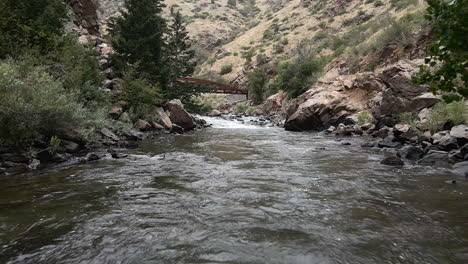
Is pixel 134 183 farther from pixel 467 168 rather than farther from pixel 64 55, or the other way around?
pixel 64 55

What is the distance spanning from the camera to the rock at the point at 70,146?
35.7 ft

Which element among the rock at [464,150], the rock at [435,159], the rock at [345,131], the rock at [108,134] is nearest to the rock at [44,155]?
Answer: the rock at [108,134]

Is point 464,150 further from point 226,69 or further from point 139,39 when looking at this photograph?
point 226,69

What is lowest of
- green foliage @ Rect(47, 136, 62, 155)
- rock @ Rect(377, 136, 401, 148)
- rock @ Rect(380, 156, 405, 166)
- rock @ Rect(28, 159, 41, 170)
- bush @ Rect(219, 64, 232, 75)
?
rock @ Rect(377, 136, 401, 148)

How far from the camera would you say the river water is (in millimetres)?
3998

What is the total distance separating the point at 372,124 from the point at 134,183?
1519 cm

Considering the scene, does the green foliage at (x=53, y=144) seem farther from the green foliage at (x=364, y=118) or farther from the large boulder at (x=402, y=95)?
the green foliage at (x=364, y=118)

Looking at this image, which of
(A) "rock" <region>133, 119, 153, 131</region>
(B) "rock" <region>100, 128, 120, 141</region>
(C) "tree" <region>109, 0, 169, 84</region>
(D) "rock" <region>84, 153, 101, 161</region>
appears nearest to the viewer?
(D) "rock" <region>84, 153, 101, 161</region>

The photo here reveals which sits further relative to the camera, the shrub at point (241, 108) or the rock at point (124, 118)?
the shrub at point (241, 108)

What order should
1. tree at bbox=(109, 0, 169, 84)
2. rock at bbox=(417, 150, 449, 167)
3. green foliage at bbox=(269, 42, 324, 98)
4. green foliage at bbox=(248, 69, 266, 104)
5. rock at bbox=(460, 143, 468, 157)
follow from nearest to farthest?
rock at bbox=(417, 150, 449, 167)
rock at bbox=(460, 143, 468, 157)
tree at bbox=(109, 0, 169, 84)
green foliage at bbox=(269, 42, 324, 98)
green foliage at bbox=(248, 69, 266, 104)

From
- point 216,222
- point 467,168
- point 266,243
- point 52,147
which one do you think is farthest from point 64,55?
point 467,168

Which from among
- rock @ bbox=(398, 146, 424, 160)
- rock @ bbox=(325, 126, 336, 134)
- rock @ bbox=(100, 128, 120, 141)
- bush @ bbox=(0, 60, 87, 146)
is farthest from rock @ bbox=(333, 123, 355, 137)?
bush @ bbox=(0, 60, 87, 146)

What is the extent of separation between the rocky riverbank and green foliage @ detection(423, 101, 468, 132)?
11.8 metres

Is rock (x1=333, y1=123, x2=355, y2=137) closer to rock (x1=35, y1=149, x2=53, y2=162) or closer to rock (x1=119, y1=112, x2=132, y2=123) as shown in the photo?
rock (x1=119, y1=112, x2=132, y2=123)
